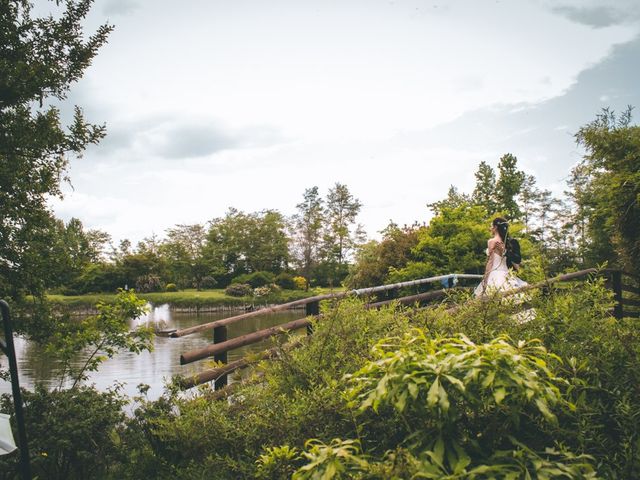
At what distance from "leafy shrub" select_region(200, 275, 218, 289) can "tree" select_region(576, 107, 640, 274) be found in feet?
144

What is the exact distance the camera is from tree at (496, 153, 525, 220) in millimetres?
37969

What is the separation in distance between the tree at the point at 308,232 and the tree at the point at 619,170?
41.2m

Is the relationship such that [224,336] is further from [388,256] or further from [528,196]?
[528,196]

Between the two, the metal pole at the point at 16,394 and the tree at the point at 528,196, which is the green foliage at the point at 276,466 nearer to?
the metal pole at the point at 16,394

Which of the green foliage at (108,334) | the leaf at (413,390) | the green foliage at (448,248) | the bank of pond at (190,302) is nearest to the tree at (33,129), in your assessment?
the green foliage at (108,334)

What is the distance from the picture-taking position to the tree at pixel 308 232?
170ft

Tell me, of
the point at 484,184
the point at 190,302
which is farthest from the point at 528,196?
the point at 190,302

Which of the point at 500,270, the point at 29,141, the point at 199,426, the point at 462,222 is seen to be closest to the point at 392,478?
the point at 199,426

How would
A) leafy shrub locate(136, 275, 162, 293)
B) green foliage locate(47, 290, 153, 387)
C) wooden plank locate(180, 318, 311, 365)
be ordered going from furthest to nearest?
leafy shrub locate(136, 275, 162, 293)
green foliage locate(47, 290, 153, 387)
wooden plank locate(180, 318, 311, 365)

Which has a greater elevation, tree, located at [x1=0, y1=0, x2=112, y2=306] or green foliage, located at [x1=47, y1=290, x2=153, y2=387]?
tree, located at [x1=0, y1=0, x2=112, y2=306]

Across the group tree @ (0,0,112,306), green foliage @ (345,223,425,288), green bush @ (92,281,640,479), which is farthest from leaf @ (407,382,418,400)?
green foliage @ (345,223,425,288)

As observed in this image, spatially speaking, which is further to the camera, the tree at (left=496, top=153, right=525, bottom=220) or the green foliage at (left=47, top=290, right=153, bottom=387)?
the tree at (left=496, top=153, right=525, bottom=220)

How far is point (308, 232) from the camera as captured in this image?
173 feet

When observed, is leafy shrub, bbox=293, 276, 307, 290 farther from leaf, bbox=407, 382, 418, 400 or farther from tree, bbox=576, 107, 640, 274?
leaf, bbox=407, 382, 418, 400
